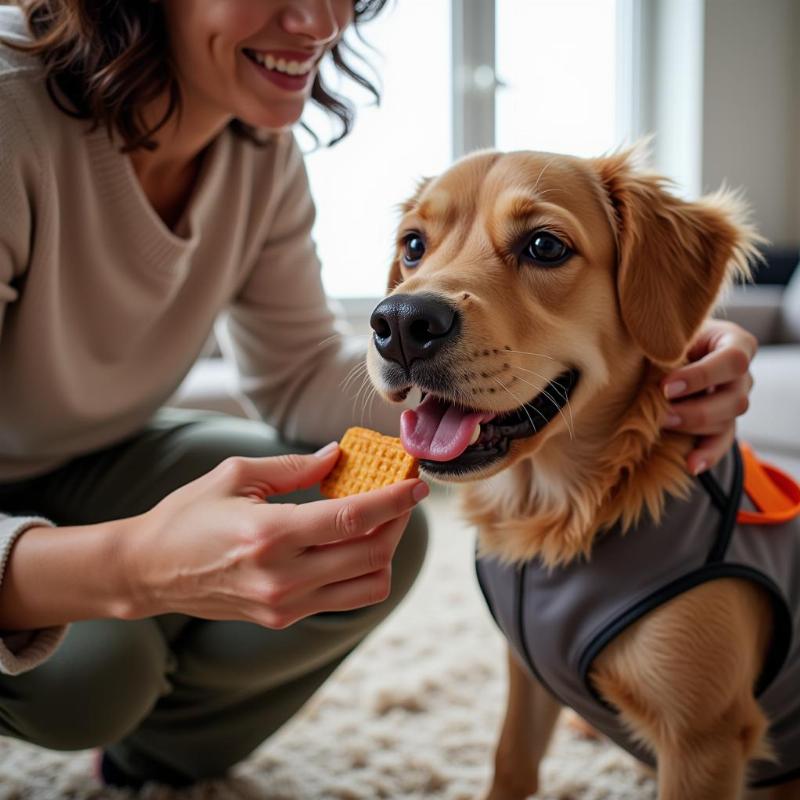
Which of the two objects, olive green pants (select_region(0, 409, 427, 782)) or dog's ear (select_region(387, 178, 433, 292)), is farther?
dog's ear (select_region(387, 178, 433, 292))

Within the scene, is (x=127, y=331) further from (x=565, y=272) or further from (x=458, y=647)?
(x=458, y=647)

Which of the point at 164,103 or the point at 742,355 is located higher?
the point at 164,103

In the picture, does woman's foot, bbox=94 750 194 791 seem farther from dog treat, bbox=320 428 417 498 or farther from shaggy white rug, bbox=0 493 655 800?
dog treat, bbox=320 428 417 498

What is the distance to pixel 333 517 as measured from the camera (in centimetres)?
80

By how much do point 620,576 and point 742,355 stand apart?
1.14 feet

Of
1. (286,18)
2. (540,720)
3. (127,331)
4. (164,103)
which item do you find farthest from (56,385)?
(540,720)

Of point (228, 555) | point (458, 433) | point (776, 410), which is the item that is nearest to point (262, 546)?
point (228, 555)

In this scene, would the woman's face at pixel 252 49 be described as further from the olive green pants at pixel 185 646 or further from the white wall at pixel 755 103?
the white wall at pixel 755 103

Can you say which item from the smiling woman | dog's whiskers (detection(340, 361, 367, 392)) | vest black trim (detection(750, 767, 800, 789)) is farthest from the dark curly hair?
vest black trim (detection(750, 767, 800, 789))

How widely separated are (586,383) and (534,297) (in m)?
0.13

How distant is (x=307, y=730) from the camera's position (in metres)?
1.58

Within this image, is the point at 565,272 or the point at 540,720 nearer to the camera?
the point at 565,272

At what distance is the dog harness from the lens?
1017 millimetres

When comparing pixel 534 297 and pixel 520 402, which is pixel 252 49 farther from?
pixel 520 402
